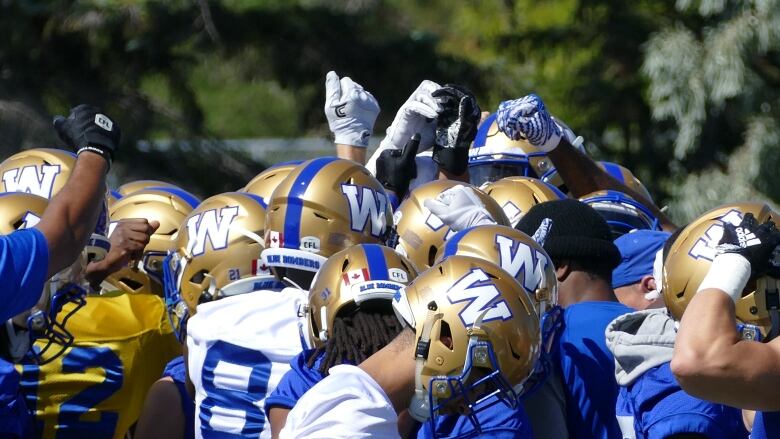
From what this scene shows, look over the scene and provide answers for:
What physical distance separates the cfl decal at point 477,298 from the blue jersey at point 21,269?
3.87 ft

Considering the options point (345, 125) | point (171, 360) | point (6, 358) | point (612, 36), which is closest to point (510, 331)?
point (6, 358)

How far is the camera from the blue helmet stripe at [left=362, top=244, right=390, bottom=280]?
379 centimetres

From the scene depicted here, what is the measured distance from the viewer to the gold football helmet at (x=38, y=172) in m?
5.33

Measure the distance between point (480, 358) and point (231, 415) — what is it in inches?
47.4

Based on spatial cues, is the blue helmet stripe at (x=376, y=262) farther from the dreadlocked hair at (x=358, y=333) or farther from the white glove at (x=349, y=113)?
the white glove at (x=349, y=113)

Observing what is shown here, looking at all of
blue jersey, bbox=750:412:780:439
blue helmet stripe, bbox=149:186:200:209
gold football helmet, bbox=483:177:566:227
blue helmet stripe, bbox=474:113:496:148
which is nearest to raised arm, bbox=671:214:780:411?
blue jersey, bbox=750:412:780:439

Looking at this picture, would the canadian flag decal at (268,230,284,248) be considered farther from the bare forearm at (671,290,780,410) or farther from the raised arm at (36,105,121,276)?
the bare forearm at (671,290,780,410)

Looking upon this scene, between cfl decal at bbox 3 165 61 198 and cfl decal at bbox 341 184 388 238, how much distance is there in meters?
1.35

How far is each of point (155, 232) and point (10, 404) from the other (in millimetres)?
1586

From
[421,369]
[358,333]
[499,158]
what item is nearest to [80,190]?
[358,333]

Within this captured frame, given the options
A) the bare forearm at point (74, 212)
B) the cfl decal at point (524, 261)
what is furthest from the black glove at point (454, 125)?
the bare forearm at point (74, 212)

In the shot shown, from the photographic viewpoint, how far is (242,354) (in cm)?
427

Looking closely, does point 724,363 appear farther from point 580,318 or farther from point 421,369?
point 580,318

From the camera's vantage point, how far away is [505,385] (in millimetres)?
3484
